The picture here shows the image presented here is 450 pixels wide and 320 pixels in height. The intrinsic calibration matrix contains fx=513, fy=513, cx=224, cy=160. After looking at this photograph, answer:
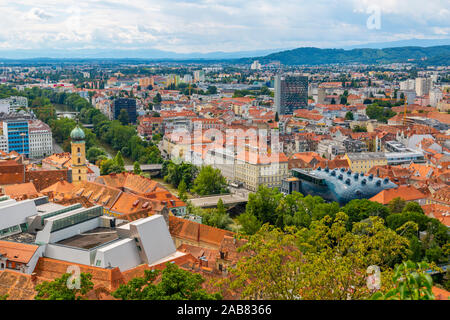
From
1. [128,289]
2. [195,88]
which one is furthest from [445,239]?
[195,88]

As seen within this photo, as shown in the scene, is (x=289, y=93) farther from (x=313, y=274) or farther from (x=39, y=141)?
(x=313, y=274)

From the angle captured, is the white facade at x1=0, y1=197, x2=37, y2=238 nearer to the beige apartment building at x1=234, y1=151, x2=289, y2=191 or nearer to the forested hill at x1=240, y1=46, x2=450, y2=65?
the beige apartment building at x1=234, y1=151, x2=289, y2=191

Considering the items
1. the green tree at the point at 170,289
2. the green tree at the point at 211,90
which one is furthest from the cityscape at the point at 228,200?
the green tree at the point at 211,90

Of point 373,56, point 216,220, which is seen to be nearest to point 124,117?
point 216,220

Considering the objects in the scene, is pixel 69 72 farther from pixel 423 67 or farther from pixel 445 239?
pixel 445 239

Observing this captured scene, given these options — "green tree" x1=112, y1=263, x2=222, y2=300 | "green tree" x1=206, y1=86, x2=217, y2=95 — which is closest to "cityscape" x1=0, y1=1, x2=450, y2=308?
"green tree" x1=112, y1=263, x2=222, y2=300

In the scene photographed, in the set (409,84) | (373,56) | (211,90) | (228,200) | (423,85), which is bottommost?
(228,200)
